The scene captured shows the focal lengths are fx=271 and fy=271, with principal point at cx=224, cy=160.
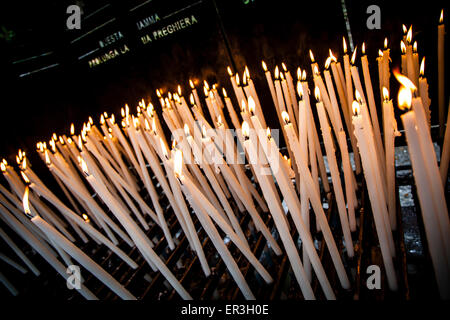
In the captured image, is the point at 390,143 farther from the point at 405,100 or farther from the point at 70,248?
the point at 70,248

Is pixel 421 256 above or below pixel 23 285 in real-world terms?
below

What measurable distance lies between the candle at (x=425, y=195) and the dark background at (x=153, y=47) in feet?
5.39

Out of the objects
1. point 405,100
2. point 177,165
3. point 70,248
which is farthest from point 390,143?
point 70,248

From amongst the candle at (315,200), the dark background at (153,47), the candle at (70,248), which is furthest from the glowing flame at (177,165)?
the dark background at (153,47)

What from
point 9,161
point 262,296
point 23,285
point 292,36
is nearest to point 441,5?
point 292,36

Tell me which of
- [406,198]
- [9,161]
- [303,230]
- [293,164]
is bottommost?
[406,198]

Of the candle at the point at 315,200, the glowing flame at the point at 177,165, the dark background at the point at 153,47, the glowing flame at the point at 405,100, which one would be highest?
the dark background at the point at 153,47

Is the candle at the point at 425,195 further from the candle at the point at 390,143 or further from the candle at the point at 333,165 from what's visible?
the candle at the point at 333,165

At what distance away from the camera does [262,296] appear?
1.12 meters

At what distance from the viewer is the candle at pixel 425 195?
56 cm

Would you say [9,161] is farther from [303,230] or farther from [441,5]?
[441,5]

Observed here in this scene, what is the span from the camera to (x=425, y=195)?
612 millimetres

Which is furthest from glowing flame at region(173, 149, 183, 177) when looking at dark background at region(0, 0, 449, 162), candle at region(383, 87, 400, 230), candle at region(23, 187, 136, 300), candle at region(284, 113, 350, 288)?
dark background at region(0, 0, 449, 162)
